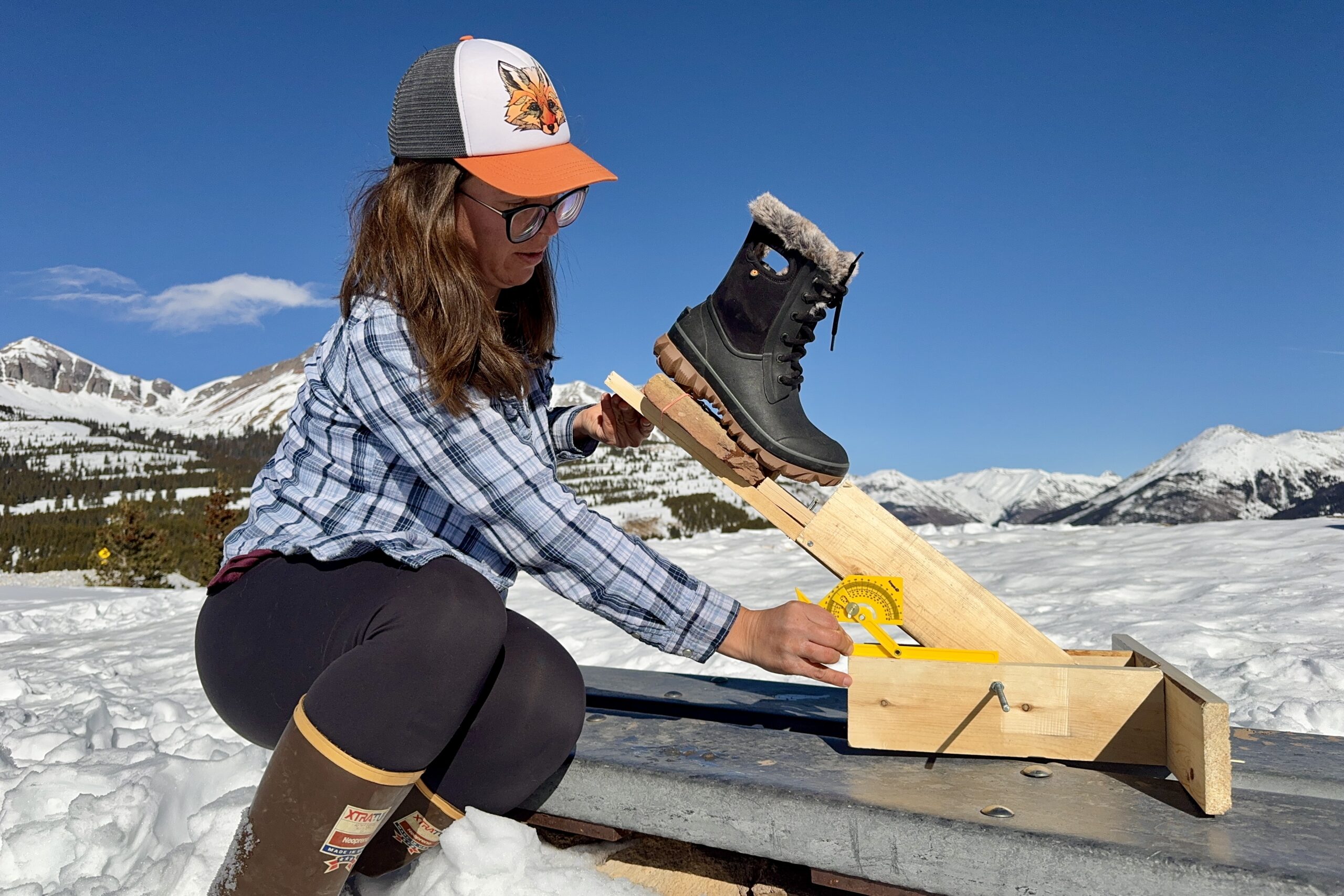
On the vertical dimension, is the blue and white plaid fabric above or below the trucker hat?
below

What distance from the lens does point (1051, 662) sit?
74.8 inches

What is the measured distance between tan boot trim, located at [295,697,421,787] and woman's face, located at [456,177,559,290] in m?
1.00

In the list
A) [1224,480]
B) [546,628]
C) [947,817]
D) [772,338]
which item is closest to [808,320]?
[772,338]

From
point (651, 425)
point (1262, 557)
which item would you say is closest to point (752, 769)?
point (651, 425)

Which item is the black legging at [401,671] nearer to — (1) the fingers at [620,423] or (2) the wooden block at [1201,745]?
(1) the fingers at [620,423]

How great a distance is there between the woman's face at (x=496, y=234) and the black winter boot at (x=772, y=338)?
0.46 metres

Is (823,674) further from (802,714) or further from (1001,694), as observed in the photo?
(802,714)

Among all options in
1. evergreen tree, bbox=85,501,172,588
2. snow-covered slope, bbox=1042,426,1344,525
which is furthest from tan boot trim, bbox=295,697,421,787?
evergreen tree, bbox=85,501,172,588

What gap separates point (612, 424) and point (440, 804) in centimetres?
113

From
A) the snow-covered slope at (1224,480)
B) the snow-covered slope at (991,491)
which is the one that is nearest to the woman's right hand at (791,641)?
the snow-covered slope at (1224,480)

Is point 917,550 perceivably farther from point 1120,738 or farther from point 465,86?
point 465,86

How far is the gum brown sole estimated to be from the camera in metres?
2.00

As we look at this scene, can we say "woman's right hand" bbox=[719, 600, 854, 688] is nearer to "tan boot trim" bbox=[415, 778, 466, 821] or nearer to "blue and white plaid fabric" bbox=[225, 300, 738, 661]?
"blue and white plaid fabric" bbox=[225, 300, 738, 661]

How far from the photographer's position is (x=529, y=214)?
69.9 inches
